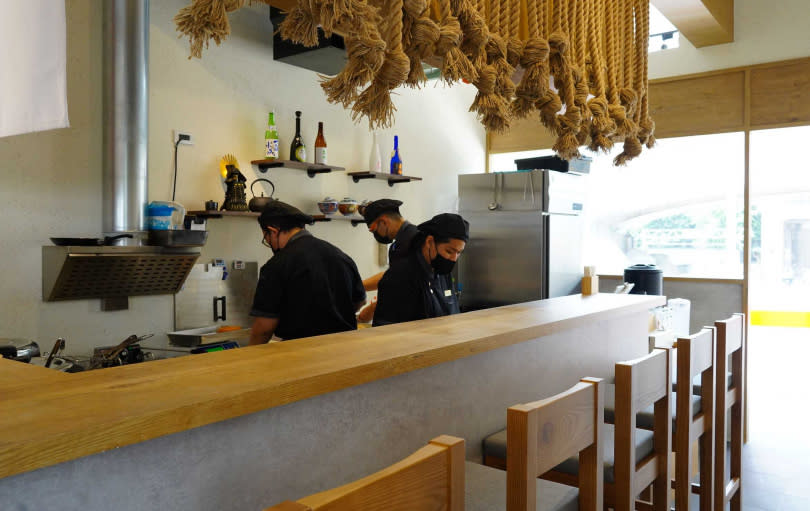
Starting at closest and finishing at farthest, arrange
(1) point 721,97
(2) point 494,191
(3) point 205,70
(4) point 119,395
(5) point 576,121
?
(4) point 119,395 → (5) point 576,121 → (3) point 205,70 → (1) point 721,97 → (2) point 494,191

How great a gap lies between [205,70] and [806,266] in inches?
173

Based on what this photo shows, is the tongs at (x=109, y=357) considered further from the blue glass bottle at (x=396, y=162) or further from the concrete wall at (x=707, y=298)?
the concrete wall at (x=707, y=298)

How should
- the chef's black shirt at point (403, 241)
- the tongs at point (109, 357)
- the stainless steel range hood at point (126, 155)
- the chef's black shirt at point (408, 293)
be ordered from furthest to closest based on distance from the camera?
the chef's black shirt at point (403, 241), the stainless steel range hood at point (126, 155), the chef's black shirt at point (408, 293), the tongs at point (109, 357)

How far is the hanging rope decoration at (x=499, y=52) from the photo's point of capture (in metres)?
1.24

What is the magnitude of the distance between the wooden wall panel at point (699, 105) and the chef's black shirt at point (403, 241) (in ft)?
8.72

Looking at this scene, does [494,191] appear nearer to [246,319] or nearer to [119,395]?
[246,319]

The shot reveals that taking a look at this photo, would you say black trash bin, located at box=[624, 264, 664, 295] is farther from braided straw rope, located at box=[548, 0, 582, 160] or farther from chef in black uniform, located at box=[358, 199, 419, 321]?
braided straw rope, located at box=[548, 0, 582, 160]

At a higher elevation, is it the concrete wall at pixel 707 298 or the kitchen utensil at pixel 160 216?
the kitchen utensil at pixel 160 216

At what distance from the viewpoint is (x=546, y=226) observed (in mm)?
4895

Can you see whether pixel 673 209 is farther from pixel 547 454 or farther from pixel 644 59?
pixel 547 454

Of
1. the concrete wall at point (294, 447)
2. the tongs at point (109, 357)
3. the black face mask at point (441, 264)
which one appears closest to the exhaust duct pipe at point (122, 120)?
the tongs at point (109, 357)

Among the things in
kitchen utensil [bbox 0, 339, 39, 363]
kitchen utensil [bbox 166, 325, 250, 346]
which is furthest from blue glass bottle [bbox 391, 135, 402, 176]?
kitchen utensil [bbox 0, 339, 39, 363]

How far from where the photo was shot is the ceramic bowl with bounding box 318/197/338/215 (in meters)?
4.21

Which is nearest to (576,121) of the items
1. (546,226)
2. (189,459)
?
(189,459)
